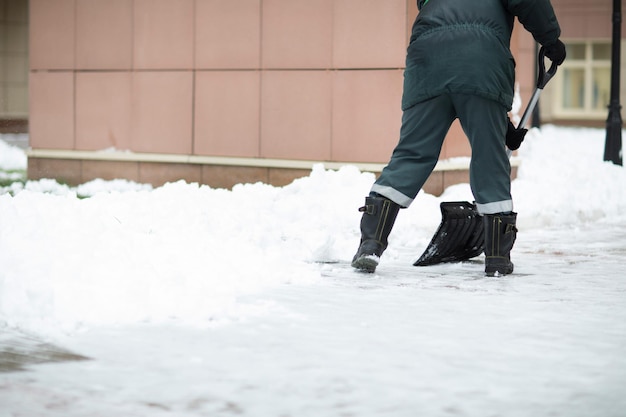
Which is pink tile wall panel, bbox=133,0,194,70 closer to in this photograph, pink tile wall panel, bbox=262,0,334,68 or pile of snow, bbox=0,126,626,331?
pink tile wall panel, bbox=262,0,334,68

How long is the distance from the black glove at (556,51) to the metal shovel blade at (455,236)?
1023 millimetres

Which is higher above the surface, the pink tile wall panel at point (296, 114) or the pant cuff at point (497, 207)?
the pink tile wall panel at point (296, 114)

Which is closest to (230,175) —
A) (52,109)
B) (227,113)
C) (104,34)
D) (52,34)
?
(227,113)

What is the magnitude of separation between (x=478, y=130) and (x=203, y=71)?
5.55 metres

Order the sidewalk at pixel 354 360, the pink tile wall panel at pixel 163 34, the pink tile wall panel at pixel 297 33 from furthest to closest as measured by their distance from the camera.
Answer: the pink tile wall panel at pixel 163 34 < the pink tile wall panel at pixel 297 33 < the sidewalk at pixel 354 360

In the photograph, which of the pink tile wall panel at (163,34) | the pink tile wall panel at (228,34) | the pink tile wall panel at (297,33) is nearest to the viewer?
the pink tile wall panel at (297,33)

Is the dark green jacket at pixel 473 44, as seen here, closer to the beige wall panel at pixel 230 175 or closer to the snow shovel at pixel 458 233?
the snow shovel at pixel 458 233

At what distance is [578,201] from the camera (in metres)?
10.2

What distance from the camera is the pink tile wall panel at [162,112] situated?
1166 cm

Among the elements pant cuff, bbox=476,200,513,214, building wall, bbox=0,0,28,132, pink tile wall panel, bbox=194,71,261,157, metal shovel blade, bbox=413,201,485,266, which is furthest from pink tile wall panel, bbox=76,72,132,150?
building wall, bbox=0,0,28,132

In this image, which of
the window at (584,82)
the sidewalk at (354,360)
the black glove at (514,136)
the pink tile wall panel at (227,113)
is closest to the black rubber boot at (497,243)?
the sidewalk at (354,360)

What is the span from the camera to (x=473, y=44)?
639 cm

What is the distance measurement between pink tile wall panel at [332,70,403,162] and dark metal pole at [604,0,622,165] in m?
5.60

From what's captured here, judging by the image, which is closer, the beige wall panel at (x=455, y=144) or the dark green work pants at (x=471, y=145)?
the dark green work pants at (x=471, y=145)
